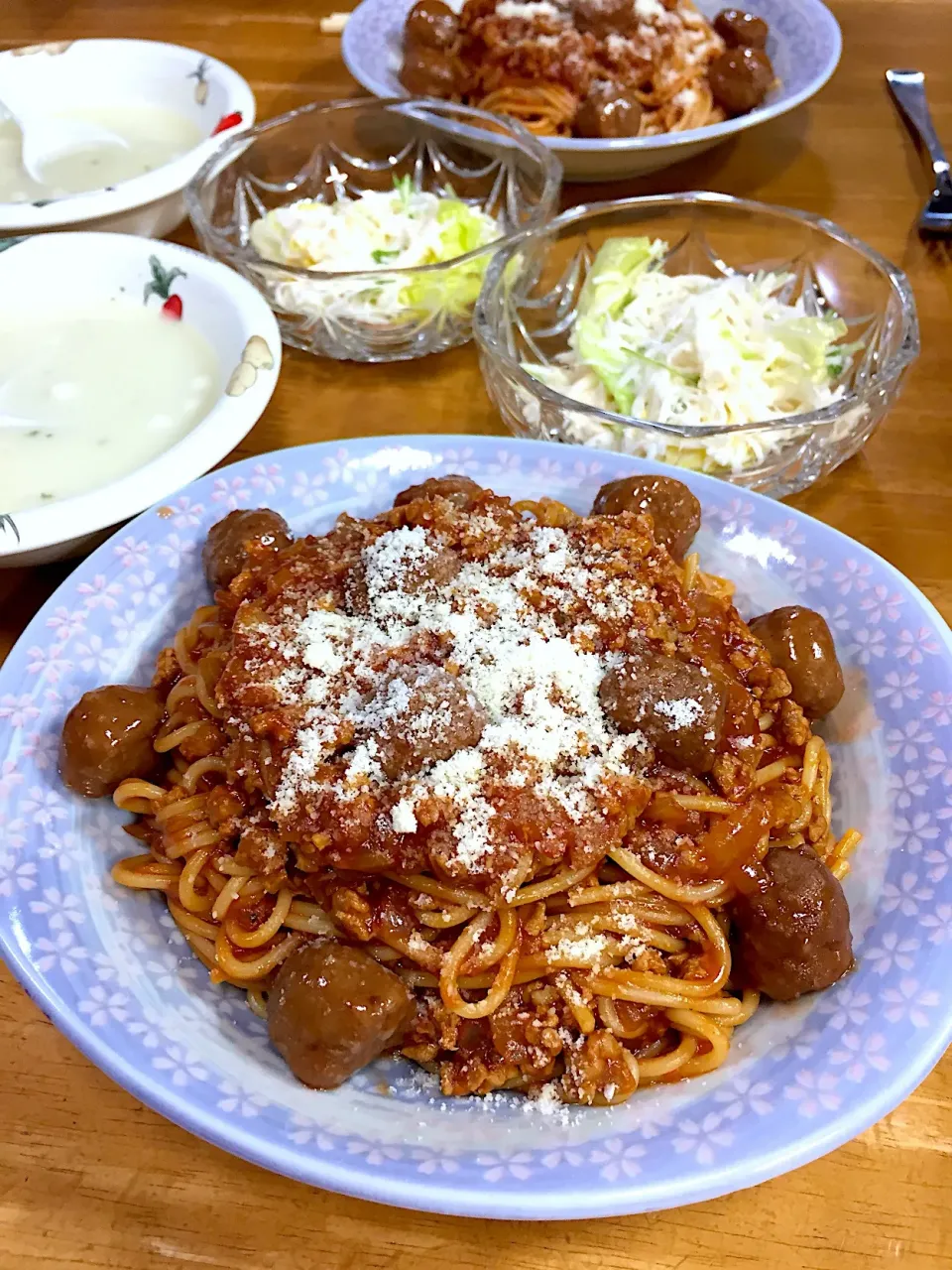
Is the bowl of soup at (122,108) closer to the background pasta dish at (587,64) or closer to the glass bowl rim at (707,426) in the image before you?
the background pasta dish at (587,64)

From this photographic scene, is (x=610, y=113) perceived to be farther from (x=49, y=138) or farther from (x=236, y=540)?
(x=236, y=540)

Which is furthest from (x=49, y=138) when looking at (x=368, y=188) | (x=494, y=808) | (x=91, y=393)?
(x=494, y=808)

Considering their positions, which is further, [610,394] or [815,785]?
[610,394]

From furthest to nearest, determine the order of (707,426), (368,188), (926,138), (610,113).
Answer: (926,138), (368,188), (610,113), (707,426)

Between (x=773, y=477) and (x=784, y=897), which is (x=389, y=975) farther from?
(x=773, y=477)

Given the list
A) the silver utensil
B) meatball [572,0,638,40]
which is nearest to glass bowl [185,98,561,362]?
meatball [572,0,638,40]

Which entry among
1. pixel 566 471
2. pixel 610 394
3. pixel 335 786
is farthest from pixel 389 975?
pixel 610 394

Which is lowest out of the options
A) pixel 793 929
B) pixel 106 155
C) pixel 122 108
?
pixel 793 929
